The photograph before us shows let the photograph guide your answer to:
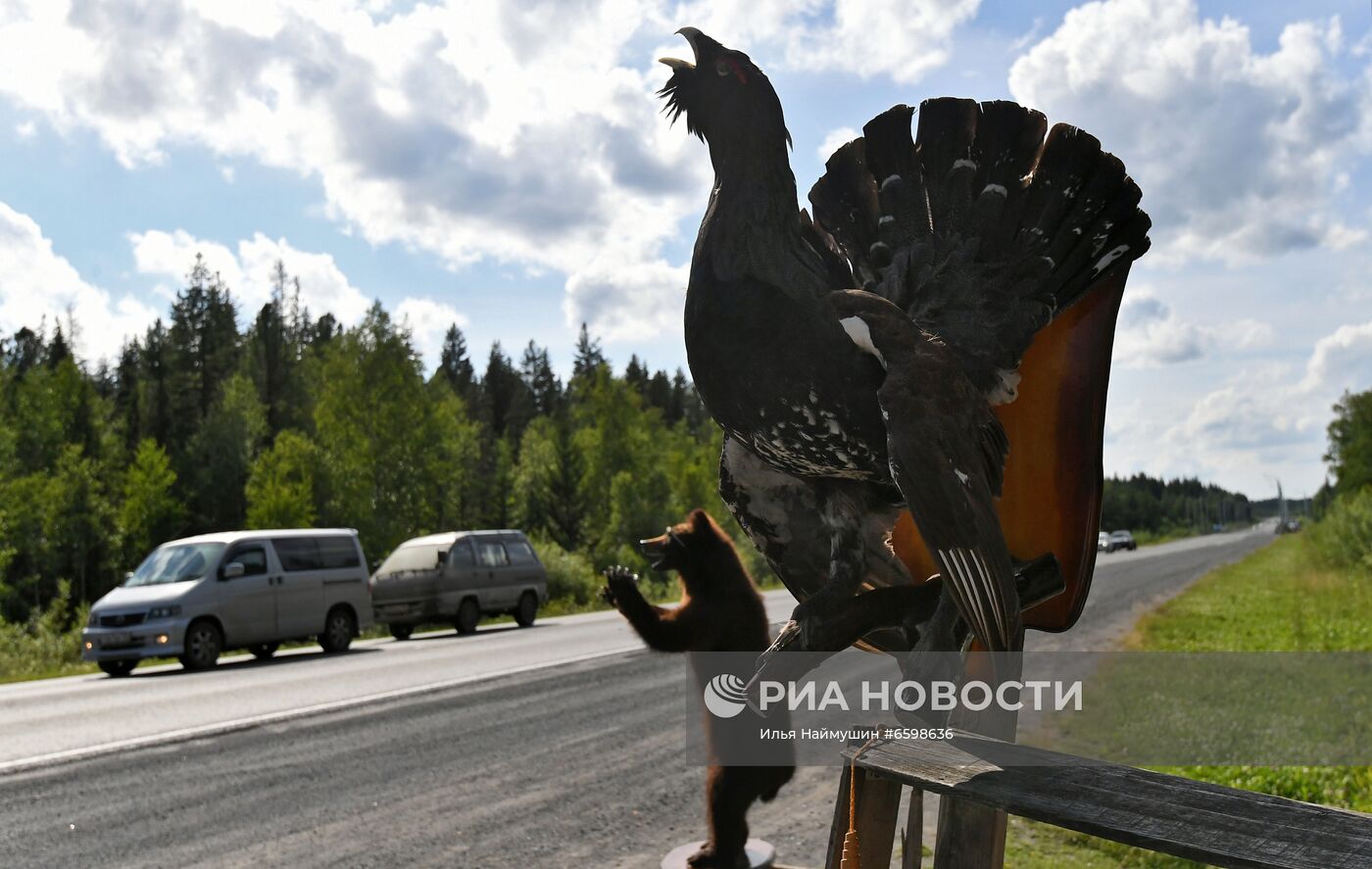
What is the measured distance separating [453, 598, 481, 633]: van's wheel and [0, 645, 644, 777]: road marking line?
595cm

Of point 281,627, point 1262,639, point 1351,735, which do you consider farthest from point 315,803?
point 1262,639

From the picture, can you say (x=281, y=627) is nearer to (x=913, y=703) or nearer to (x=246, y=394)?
(x=913, y=703)

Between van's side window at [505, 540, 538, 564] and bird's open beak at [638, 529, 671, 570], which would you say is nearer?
bird's open beak at [638, 529, 671, 570]

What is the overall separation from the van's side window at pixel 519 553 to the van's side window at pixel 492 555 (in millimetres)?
167

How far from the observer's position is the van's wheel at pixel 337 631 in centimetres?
1644

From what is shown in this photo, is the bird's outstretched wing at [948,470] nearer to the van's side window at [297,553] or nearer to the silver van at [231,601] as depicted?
the silver van at [231,601]

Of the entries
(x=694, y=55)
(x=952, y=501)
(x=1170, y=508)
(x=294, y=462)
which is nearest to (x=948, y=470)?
(x=952, y=501)

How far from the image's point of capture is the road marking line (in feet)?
27.5

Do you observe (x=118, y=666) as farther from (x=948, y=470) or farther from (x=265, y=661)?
(x=948, y=470)

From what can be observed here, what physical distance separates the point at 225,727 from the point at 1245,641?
12.7m

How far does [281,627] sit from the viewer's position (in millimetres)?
15703

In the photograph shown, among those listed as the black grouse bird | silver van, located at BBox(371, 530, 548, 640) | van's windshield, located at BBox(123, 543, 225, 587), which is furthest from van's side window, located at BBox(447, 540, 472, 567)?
the black grouse bird

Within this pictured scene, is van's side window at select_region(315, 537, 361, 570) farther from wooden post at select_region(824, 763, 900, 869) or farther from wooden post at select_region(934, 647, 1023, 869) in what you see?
wooden post at select_region(934, 647, 1023, 869)

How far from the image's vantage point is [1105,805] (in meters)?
1.51
